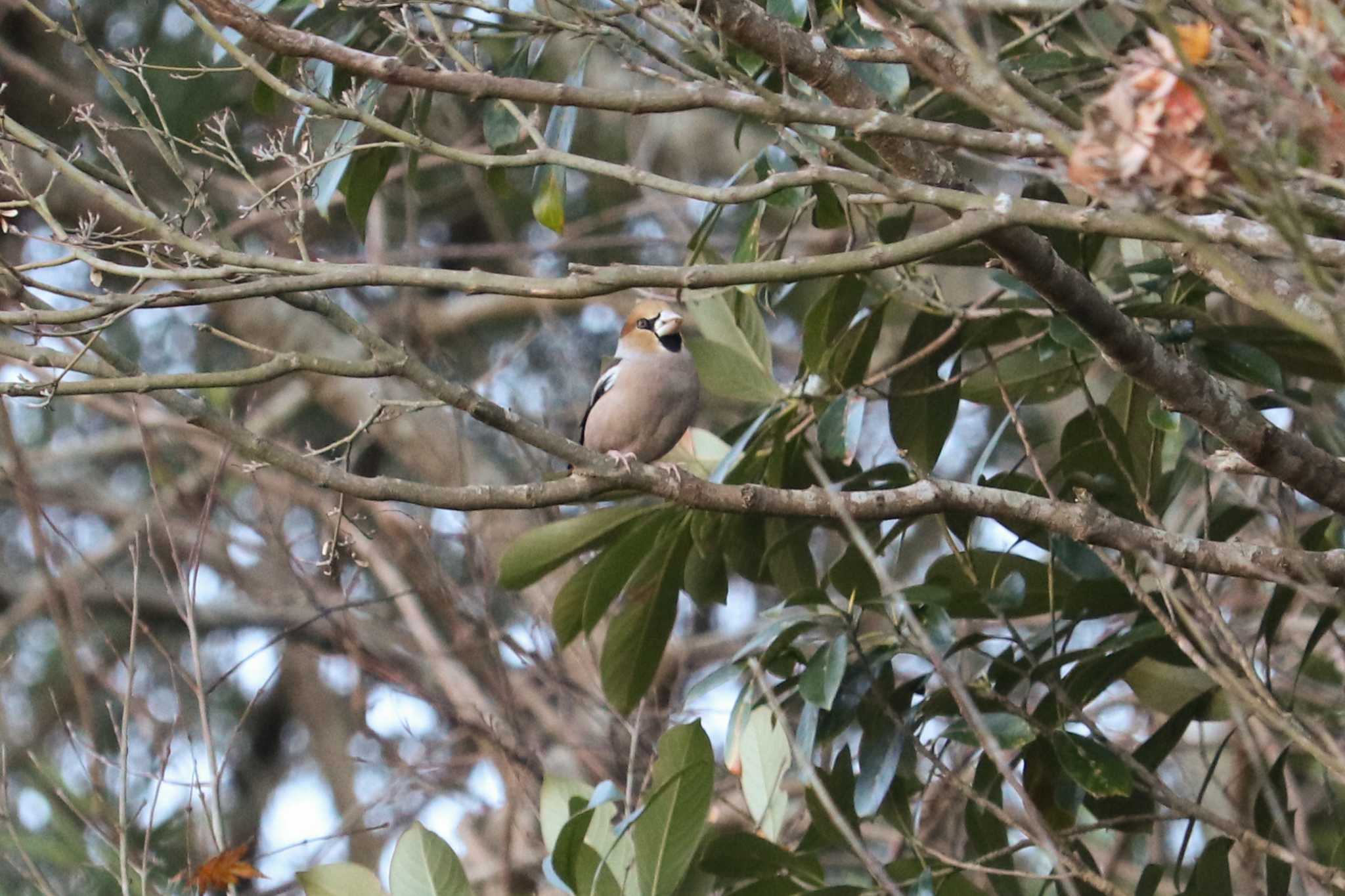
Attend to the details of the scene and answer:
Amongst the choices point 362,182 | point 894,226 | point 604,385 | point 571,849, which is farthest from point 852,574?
point 604,385

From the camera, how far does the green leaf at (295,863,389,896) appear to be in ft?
9.27

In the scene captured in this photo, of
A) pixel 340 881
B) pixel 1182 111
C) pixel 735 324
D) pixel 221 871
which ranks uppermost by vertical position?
pixel 1182 111

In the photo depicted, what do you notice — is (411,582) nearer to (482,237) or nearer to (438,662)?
(438,662)

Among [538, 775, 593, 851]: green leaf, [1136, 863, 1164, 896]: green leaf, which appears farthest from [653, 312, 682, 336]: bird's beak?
[1136, 863, 1164, 896]: green leaf

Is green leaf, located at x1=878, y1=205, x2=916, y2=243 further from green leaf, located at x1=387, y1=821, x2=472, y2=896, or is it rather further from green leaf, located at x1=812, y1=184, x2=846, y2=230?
green leaf, located at x1=387, y1=821, x2=472, y2=896

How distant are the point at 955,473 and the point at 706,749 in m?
3.75

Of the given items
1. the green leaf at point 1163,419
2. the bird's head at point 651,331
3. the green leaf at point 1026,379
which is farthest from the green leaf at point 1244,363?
the bird's head at point 651,331

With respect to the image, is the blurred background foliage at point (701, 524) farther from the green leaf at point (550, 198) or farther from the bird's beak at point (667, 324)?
the bird's beak at point (667, 324)

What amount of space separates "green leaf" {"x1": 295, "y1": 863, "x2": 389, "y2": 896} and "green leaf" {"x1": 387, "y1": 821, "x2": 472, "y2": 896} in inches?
1.8

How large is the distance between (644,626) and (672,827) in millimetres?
690

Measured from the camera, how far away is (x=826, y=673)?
2719 millimetres

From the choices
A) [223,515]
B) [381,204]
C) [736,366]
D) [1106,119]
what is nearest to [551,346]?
[381,204]

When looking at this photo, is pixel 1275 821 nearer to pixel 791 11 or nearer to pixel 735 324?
pixel 735 324

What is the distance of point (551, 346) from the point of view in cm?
629
